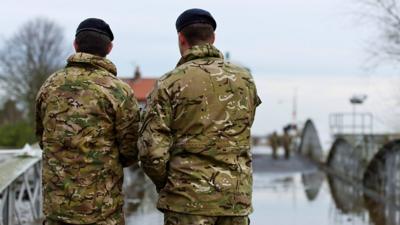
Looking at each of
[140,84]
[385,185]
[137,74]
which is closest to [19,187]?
[385,185]

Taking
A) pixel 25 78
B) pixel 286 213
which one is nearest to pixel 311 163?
pixel 286 213

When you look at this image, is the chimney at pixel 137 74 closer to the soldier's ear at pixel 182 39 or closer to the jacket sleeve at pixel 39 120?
the jacket sleeve at pixel 39 120

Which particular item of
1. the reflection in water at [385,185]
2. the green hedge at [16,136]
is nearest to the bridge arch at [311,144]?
the reflection in water at [385,185]

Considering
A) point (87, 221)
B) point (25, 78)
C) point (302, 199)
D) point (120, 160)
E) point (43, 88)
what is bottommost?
point (302, 199)

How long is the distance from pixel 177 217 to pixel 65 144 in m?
0.80

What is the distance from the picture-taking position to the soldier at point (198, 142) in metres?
3.72

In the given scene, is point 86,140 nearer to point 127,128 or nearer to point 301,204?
point 127,128

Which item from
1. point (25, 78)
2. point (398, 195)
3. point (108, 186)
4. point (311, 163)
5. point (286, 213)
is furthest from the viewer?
point (25, 78)

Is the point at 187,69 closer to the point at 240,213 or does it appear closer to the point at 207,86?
the point at 207,86

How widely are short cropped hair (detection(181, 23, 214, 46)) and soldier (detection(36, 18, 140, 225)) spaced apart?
0.51 meters

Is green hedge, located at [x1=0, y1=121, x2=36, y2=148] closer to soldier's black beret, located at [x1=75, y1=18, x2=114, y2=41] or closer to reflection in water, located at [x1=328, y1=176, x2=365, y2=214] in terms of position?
reflection in water, located at [x1=328, y1=176, x2=365, y2=214]

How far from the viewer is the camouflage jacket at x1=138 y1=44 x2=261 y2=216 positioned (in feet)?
12.2

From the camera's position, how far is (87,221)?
3957 mm

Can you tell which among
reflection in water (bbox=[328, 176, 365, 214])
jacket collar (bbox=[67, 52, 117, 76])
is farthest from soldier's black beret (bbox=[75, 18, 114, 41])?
reflection in water (bbox=[328, 176, 365, 214])
